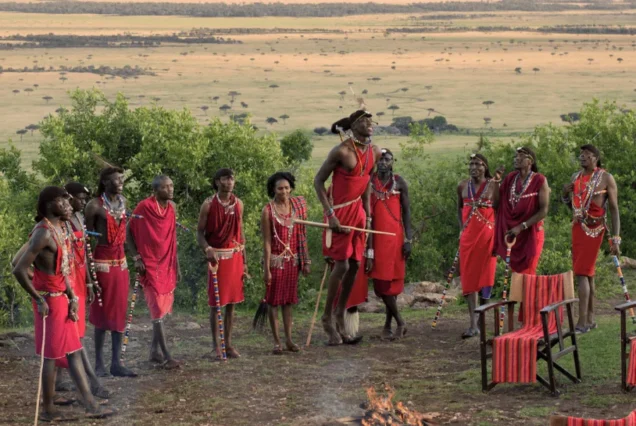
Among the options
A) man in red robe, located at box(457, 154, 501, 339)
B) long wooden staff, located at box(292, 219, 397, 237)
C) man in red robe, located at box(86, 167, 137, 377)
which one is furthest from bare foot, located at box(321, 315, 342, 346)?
man in red robe, located at box(86, 167, 137, 377)

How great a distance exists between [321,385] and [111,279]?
2.05 m

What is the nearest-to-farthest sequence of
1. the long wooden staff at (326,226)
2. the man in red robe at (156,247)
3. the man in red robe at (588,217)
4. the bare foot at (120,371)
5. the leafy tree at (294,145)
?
the bare foot at (120,371)
the man in red robe at (156,247)
the long wooden staff at (326,226)
the man in red robe at (588,217)
the leafy tree at (294,145)

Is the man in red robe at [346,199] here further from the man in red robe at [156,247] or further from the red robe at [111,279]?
the red robe at [111,279]

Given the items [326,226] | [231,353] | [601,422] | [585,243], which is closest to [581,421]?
[601,422]

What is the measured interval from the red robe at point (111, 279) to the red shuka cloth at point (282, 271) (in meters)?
1.46

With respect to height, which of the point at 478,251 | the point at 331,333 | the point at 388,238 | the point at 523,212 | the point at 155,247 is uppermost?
the point at 523,212

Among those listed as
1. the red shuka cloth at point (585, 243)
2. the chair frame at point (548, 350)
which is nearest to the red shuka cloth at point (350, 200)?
the chair frame at point (548, 350)

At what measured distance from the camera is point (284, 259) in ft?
35.5

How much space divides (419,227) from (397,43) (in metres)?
92.6

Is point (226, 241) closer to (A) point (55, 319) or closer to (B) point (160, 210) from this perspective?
(B) point (160, 210)

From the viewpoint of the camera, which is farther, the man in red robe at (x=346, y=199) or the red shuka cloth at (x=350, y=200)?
the red shuka cloth at (x=350, y=200)

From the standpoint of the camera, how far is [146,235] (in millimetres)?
10266

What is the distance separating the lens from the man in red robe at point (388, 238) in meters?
11.6

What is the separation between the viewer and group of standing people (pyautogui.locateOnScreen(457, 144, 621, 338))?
11.1 metres
